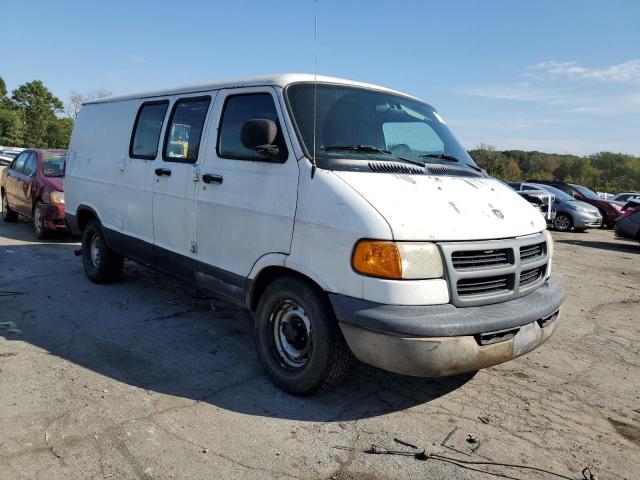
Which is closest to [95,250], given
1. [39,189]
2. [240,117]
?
[240,117]

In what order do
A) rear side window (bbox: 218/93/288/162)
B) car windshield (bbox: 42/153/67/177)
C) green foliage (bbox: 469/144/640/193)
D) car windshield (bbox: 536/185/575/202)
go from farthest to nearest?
1. green foliage (bbox: 469/144/640/193)
2. car windshield (bbox: 536/185/575/202)
3. car windshield (bbox: 42/153/67/177)
4. rear side window (bbox: 218/93/288/162)

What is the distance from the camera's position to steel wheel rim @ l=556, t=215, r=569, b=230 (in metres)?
16.9

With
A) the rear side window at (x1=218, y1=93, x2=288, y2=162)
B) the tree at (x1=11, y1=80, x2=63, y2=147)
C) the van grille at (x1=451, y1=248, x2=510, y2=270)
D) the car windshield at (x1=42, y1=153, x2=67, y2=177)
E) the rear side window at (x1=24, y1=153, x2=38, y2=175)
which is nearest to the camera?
the van grille at (x1=451, y1=248, x2=510, y2=270)

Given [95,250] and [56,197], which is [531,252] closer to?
[95,250]

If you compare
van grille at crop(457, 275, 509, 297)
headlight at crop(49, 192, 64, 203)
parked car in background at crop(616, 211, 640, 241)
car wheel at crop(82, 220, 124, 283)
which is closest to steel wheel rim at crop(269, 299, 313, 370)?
van grille at crop(457, 275, 509, 297)

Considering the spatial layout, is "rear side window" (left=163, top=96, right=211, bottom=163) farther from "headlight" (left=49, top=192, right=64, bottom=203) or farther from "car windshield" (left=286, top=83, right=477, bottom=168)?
"headlight" (left=49, top=192, right=64, bottom=203)

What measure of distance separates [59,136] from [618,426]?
248ft

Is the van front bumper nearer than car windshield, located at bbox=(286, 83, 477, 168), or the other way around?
the van front bumper

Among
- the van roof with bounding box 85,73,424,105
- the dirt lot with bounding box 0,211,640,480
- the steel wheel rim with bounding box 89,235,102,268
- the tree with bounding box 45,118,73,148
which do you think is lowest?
the dirt lot with bounding box 0,211,640,480

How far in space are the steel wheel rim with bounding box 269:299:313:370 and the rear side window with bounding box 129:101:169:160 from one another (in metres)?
2.25

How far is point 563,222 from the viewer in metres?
17.0

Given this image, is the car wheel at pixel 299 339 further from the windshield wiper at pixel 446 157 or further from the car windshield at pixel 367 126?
the windshield wiper at pixel 446 157

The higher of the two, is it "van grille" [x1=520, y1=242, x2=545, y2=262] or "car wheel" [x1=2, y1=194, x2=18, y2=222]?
"van grille" [x1=520, y1=242, x2=545, y2=262]

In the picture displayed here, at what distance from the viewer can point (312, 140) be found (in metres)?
3.33
